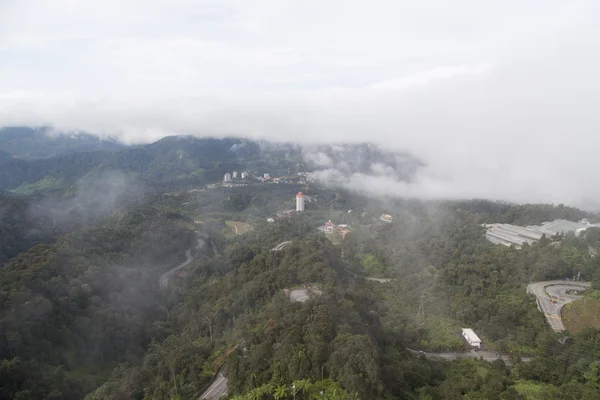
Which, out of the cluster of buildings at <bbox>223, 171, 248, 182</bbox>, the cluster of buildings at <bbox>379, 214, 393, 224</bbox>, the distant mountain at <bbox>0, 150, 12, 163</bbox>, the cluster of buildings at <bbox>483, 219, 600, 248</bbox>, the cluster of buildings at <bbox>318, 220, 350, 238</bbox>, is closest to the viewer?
the cluster of buildings at <bbox>483, 219, 600, 248</bbox>

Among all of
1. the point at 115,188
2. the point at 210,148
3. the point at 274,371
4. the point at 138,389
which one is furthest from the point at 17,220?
the point at 210,148

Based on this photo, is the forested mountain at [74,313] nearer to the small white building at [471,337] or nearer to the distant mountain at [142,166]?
the small white building at [471,337]

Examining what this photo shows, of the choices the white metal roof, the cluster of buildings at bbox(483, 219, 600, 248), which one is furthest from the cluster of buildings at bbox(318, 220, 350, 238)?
the white metal roof

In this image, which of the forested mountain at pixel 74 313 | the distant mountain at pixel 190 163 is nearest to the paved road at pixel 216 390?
the forested mountain at pixel 74 313

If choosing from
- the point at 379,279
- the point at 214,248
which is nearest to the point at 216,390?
the point at 379,279

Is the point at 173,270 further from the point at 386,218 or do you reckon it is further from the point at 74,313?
the point at 386,218

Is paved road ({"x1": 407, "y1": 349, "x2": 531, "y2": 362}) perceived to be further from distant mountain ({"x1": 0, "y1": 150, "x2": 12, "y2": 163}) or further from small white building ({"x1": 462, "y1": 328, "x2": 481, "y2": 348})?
distant mountain ({"x1": 0, "y1": 150, "x2": 12, "y2": 163})
